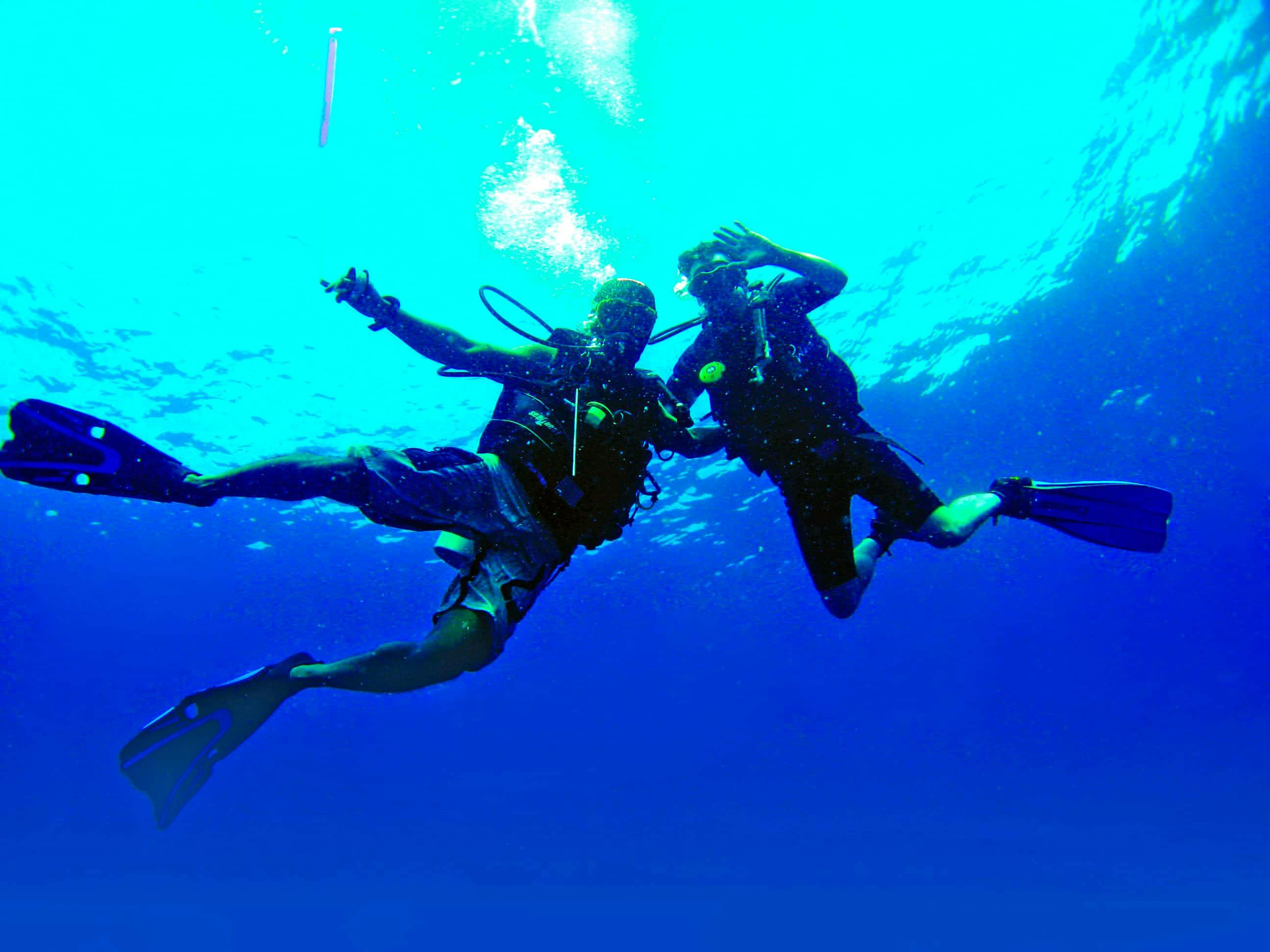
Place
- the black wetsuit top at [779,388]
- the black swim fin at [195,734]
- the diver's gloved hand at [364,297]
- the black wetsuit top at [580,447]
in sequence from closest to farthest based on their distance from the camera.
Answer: the black swim fin at [195,734], the diver's gloved hand at [364,297], the black wetsuit top at [580,447], the black wetsuit top at [779,388]

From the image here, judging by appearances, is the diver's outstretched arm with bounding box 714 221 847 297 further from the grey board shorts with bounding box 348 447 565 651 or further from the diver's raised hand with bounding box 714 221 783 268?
the grey board shorts with bounding box 348 447 565 651

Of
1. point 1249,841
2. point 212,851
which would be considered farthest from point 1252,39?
point 212,851

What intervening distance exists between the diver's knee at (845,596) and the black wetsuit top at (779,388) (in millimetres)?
1219

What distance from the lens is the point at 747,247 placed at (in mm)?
4742

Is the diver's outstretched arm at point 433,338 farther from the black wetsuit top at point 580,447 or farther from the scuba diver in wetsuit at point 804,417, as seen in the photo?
the scuba diver in wetsuit at point 804,417

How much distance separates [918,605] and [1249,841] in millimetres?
48736

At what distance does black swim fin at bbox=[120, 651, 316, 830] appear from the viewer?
318 centimetres

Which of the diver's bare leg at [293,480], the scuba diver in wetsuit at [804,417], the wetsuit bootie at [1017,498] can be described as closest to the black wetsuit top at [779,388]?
the scuba diver in wetsuit at [804,417]

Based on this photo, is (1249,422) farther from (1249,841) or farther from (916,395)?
(1249,841)

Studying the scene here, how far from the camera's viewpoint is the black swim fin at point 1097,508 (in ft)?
16.6

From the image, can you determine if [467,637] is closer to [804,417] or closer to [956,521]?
[804,417]

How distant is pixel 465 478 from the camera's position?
318 cm

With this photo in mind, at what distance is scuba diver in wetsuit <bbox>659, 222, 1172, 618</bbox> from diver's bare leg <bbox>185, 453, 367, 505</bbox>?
9.47 ft

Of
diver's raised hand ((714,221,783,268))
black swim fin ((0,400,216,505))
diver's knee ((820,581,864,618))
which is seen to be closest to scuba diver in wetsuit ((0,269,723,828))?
black swim fin ((0,400,216,505))
